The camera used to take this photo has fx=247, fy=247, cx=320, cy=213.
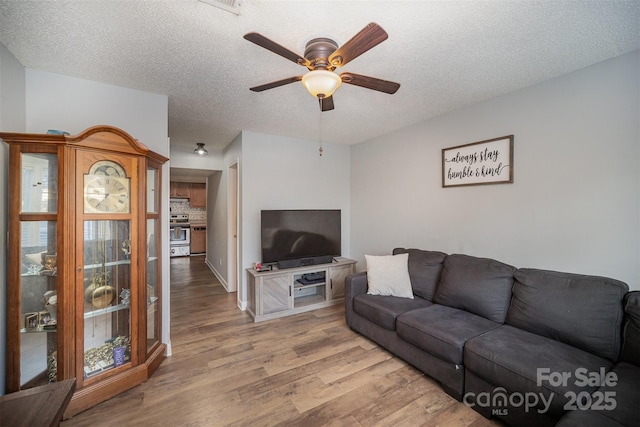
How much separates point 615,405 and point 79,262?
10.7ft

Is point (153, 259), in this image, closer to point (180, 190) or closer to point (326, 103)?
point (326, 103)

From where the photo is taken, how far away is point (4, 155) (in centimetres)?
167

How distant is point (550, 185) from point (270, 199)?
123 inches

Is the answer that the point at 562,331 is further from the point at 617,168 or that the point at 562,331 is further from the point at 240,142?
the point at 240,142

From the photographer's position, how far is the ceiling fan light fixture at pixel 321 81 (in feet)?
4.57

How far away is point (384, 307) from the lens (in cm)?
246

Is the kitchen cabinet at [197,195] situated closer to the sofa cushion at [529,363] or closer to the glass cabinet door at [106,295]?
the glass cabinet door at [106,295]

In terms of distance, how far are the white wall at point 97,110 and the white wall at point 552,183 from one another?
2.94 meters

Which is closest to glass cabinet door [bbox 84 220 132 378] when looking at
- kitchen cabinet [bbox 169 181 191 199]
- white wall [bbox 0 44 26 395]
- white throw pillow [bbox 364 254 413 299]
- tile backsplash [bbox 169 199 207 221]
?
white wall [bbox 0 44 26 395]

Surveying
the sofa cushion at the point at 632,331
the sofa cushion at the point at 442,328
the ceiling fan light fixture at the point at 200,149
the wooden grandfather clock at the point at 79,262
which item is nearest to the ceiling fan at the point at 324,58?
the wooden grandfather clock at the point at 79,262

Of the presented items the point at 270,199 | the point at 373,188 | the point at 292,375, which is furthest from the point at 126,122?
the point at 373,188

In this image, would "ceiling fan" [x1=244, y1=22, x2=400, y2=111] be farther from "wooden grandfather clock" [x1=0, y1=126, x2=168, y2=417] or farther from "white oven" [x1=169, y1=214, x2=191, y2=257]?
"white oven" [x1=169, y1=214, x2=191, y2=257]

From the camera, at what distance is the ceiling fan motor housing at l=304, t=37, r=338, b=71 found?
141cm

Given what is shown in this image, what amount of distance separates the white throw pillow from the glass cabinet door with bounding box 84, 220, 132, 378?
2.32m
